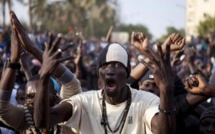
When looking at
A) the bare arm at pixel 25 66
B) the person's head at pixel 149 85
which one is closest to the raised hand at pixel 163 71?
the person's head at pixel 149 85

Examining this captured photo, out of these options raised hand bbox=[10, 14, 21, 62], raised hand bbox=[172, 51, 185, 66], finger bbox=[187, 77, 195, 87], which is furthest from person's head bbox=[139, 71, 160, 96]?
raised hand bbox=[10, 14, 21, 62]

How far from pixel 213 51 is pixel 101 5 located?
44.1 metres

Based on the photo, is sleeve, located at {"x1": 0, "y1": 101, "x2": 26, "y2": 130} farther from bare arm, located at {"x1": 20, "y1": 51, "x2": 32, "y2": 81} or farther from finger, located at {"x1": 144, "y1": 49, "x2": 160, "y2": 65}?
bare arm, located at {"x1": 20, "y1": 51, "x2": 32, "y2": 81}

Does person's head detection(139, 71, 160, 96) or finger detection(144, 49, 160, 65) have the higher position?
finger detection(144, 49, 160, 65)

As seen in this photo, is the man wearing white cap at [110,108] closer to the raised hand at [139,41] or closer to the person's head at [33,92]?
the raised hand at [139,41]

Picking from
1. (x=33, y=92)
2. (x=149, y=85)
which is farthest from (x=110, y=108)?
(x=149, y=85)

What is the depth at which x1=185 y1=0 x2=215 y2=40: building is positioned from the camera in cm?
5728

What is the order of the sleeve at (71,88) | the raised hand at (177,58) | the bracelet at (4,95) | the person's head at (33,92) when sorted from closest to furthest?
the bracelet at (4,95), the person's head at (33,92), the sleeve at (71,88), the raised hand at (177,58)

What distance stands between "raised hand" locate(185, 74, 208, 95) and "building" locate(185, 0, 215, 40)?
2045 inches

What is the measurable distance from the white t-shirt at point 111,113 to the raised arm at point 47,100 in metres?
0.08

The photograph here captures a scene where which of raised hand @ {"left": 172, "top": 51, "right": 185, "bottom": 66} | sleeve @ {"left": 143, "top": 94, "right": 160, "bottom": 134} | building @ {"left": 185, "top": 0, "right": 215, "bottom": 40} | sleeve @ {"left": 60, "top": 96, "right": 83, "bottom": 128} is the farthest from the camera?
building @ {"left": 185, "top": 0, "right": 215, "bottom": 40}

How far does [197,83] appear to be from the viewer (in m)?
4.27

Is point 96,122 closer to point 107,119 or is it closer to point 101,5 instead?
point 107,119

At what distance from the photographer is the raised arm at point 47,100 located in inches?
147
